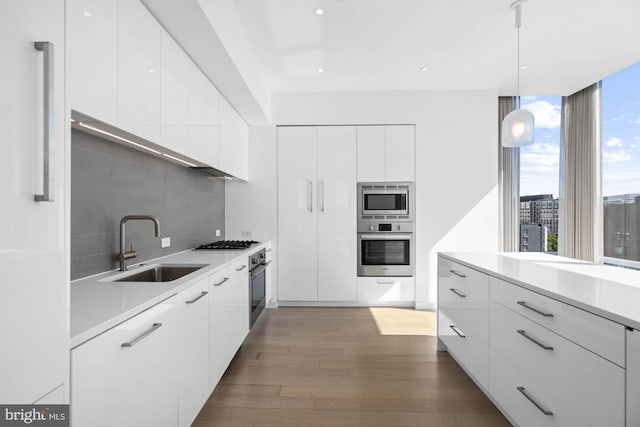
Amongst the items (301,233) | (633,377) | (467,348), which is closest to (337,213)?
(301,233)

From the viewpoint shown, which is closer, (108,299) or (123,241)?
(108,299)

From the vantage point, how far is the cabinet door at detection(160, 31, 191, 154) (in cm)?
181

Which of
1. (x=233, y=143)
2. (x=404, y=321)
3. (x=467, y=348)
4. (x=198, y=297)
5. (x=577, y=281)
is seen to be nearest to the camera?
(x=577, y=281)

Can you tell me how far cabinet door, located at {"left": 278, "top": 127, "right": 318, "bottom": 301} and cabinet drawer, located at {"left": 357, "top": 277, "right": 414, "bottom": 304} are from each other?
615 mm

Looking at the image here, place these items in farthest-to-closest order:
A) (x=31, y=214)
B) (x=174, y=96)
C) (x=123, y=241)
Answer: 1. (x=174, y=96)
2. (x=123, y=241)
3. (x=31, y=214)

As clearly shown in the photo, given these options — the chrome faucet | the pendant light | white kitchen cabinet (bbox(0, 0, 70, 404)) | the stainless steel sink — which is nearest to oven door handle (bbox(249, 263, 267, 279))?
the stainless steel sink

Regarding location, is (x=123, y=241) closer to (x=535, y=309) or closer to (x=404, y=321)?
(x=535, y=309)

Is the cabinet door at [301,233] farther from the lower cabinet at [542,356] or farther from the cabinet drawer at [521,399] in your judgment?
the cabinet drawer at [521,399]

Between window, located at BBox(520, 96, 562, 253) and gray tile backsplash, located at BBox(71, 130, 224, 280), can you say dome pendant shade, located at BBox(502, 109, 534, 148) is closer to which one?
window, located at BBox(520, 96, 562, 253)

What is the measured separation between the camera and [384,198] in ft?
12.9

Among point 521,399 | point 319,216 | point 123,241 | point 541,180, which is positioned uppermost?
point 541,180

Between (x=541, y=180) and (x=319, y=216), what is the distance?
10.8ft

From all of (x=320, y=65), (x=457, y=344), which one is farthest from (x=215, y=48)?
(x=457, y=344)

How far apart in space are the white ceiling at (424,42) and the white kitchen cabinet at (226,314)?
162 cm
